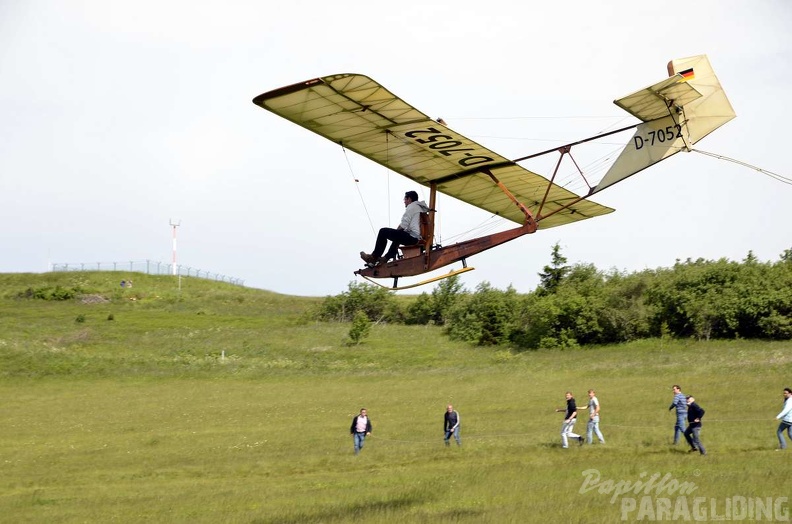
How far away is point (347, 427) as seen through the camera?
3481cm

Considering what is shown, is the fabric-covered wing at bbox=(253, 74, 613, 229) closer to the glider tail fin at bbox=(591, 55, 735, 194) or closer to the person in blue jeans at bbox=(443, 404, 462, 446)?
the glider tail fin at bbox=(591, 55, 735, 194)

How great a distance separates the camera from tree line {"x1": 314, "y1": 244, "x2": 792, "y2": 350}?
178 feet

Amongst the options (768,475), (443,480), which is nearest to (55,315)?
(443,480)

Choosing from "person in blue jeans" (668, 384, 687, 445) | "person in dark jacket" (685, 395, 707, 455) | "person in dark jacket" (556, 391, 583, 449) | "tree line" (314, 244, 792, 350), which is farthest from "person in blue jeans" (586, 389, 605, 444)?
"tree line" (314, 244, 792, 350)

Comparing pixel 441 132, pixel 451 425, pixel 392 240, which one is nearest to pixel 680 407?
pixel 451 425

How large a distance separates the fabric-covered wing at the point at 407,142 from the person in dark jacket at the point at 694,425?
18.4ft

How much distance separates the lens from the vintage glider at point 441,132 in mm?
17453

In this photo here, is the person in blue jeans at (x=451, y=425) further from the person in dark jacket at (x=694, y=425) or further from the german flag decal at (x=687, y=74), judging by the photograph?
the german flag decal at (x=687, y=74)

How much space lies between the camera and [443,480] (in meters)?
22.4

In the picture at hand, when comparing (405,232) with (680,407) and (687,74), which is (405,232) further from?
(680,407)

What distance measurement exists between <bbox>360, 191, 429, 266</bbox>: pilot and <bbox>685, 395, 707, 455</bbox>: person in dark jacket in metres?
9.15

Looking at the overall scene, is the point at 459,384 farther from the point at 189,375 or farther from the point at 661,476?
the point at 661,476

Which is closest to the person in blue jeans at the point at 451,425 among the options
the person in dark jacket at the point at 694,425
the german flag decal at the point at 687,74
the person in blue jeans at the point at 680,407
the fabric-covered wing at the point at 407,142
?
the person in blue jeans at the point at 680,407

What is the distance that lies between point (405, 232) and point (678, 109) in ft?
20.6
